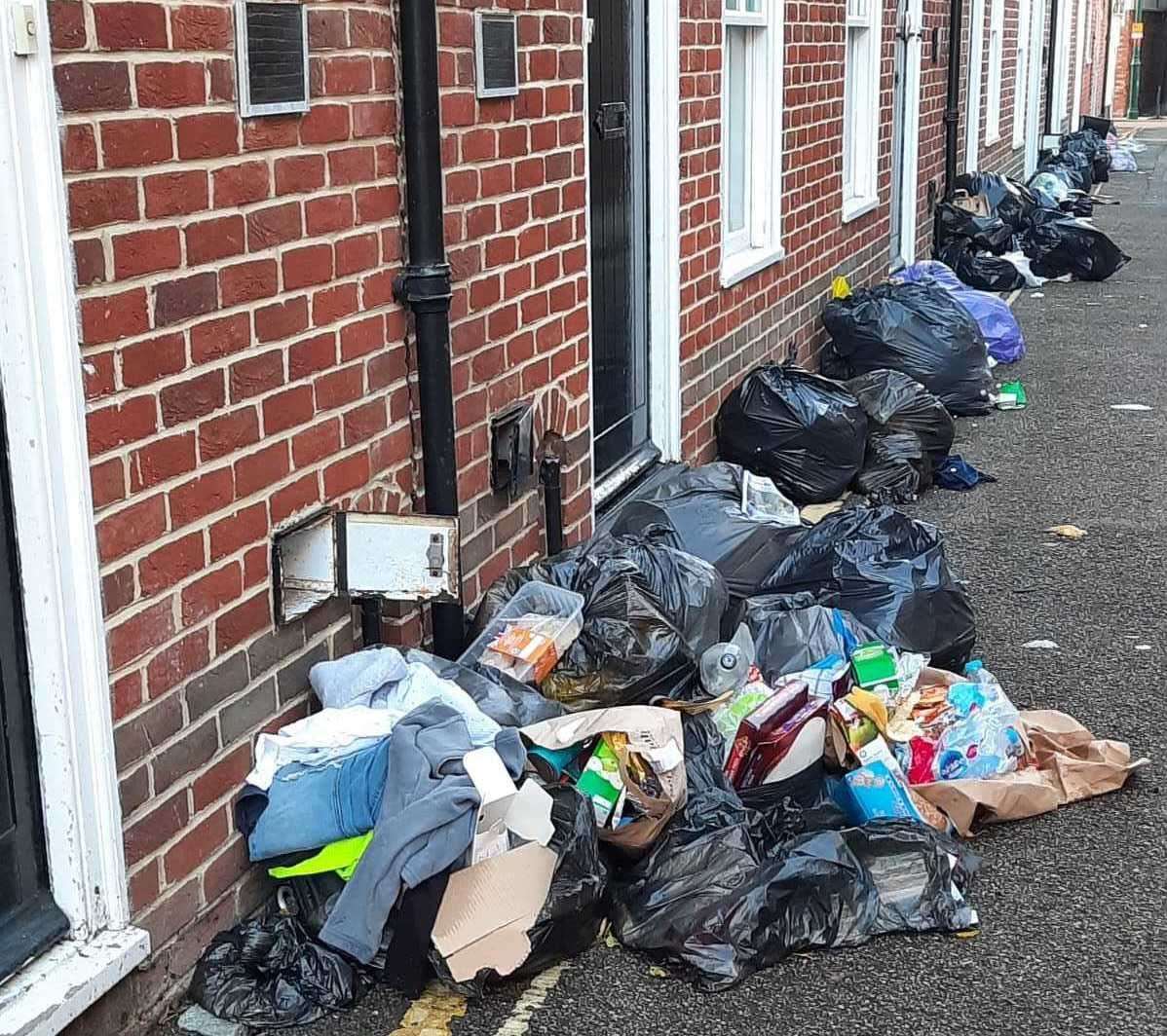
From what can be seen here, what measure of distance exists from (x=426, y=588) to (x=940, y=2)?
1026cm

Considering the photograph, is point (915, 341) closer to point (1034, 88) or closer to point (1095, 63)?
point (1034, 88)

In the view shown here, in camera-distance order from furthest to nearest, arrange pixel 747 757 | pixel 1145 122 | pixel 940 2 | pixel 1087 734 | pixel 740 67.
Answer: pixel 1145 122, pixel 940 2, pixel 740 67, pixel 1087 734, pixel 747 757

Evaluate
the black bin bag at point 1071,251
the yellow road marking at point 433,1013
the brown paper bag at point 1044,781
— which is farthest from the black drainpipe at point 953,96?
the yellow road marking at point 433,1013

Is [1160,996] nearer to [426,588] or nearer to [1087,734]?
[1087,734]

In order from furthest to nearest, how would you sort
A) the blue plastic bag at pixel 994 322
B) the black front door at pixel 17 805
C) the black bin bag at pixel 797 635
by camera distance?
the blue plastic bag at pixel 994 322 → the black bin bag at pixel 797 635 → the black front door at pixel 17 805

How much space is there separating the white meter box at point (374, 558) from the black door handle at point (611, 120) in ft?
8.10

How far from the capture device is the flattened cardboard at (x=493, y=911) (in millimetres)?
3262

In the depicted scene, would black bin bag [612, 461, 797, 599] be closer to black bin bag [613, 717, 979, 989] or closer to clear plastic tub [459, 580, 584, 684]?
clear plastic tub [459, 580, 584, 684]

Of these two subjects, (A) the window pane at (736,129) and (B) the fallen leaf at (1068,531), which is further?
(A) the window pane at (736,129)

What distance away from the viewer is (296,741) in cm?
347

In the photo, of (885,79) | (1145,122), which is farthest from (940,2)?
(1145,122)

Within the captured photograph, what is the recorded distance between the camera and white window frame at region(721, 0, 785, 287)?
738cm

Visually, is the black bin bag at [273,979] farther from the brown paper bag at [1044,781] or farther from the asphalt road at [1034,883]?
the brown paper bag at [1044,781]

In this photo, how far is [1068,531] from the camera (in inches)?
267
